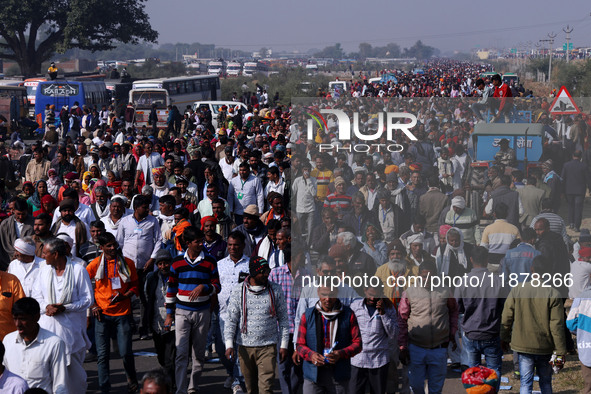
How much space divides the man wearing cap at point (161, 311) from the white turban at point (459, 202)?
2.98 meters

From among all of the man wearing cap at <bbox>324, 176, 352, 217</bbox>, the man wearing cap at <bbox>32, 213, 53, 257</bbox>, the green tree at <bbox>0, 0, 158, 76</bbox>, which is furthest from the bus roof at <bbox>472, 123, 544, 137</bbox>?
the green tree at <bbox>0, 0, 158, 76</bbox>

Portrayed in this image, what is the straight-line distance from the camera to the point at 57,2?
61.8 meters

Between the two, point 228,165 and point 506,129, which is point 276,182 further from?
point 506,129

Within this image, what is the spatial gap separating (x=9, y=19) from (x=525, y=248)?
5711 centimetres

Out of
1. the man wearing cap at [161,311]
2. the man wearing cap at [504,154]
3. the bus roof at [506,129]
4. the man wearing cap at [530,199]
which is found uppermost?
the bus roof at [506,129]

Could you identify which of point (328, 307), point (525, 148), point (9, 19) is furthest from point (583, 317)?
point (9, 19)

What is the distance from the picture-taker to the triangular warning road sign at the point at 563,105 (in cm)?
1398

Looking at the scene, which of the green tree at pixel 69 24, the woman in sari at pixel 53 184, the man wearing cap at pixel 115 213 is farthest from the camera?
the green tree at pixel 69 24

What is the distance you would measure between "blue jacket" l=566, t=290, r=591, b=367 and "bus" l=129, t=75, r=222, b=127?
27086mm

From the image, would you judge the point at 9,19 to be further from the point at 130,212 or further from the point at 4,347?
the point at 4,347

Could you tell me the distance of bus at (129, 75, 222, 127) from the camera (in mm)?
34812

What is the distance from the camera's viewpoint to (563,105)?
1431 centimetres

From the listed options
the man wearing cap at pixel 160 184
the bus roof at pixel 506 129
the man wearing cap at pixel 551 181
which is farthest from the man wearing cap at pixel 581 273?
the man wearing cap at pixel 160 184

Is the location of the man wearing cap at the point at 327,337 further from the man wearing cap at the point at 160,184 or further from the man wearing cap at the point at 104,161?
the man wearing cap at the point at 104,161
